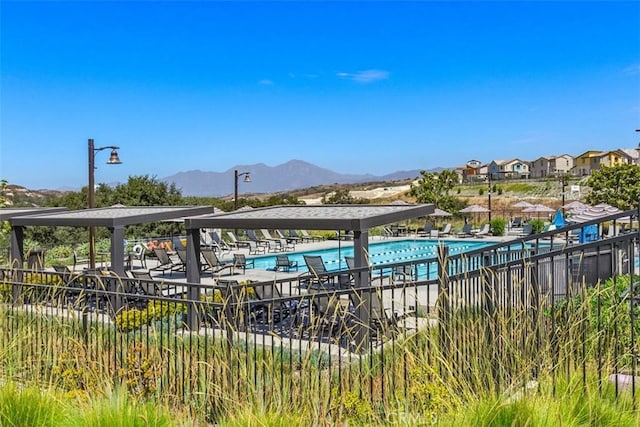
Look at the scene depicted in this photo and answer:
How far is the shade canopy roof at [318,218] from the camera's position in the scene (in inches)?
360

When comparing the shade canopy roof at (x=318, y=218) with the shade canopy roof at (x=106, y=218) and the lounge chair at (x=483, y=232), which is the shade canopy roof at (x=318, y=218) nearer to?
the shade canopy roof at (x=106, y=218)

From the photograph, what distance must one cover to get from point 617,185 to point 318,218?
99.7 ft

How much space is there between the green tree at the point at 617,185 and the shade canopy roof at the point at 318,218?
26.9 m

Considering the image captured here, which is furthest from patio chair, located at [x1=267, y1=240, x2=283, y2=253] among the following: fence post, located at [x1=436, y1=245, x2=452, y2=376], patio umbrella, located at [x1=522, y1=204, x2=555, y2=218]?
fence post, located at [x1=436, y1=245, x2=452, y2=376]

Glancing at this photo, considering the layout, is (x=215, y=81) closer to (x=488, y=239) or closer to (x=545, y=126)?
(x=488, y=239)

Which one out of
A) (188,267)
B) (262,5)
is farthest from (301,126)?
(188,267)

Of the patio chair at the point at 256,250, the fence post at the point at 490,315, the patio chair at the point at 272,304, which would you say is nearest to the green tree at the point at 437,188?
the patio chair at the point at 256,250

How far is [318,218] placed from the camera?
9625 mm

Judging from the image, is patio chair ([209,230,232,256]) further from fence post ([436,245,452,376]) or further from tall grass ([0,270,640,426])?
fence post ([436,245,452,376])

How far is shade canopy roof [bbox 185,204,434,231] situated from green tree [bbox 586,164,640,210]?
26902mm

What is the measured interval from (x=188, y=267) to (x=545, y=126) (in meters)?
64.9

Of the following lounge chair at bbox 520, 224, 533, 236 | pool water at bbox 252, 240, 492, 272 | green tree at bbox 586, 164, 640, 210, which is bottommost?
pool water at bbox 252, 240, 492, 272

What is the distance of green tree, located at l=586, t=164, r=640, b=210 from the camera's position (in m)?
33.4

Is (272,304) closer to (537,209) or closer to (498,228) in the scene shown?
(498,228)
